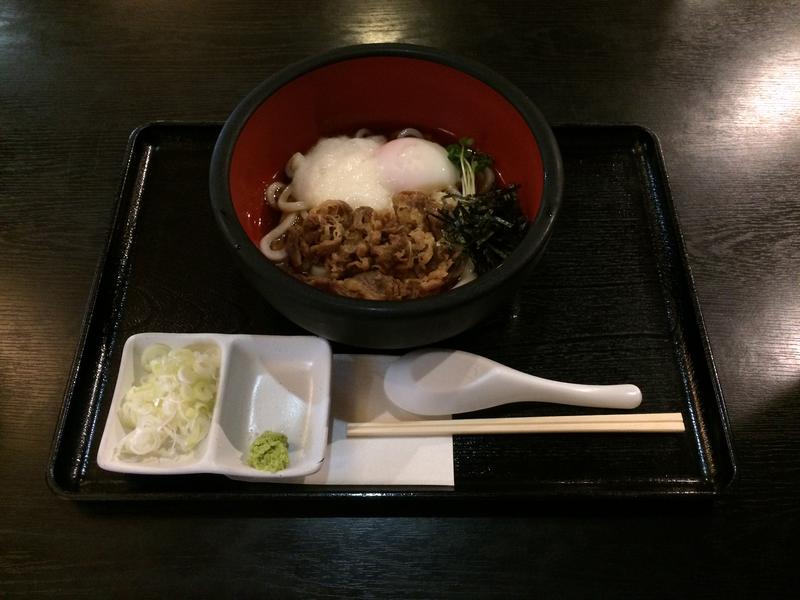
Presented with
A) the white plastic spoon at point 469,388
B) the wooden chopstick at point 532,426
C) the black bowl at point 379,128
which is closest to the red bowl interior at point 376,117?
the black bowl at point 379,128

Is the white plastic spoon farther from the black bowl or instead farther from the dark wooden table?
the dark wooden table

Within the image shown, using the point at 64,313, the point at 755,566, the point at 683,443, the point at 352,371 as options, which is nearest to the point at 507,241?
the point at 352,371

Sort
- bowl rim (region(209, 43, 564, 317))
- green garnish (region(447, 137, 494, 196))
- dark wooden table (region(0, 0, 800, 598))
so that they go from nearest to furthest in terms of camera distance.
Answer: bowl rim (region(209, 43, 564, 317)) < dark wooden table (region(0, 0, 800, 598)) < green garnish (region(447, 137, 494, 196))

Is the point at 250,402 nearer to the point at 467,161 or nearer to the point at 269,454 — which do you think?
the point at 269,454

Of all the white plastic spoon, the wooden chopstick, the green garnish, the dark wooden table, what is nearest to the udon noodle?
the green garnish

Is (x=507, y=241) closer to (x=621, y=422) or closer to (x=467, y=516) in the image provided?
(x=621, y=422)

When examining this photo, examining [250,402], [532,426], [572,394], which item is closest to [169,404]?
[250,402]

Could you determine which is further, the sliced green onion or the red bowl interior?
the red bowl interior
